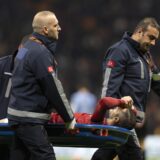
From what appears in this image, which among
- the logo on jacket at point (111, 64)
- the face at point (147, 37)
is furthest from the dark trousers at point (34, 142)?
the face at point (147, 37)

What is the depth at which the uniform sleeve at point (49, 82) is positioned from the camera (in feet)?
23.2

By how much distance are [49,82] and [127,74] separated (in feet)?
3.92

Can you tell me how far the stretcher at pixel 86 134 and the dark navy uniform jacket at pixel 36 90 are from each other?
190 mm

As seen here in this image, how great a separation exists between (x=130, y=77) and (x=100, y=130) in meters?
0.87

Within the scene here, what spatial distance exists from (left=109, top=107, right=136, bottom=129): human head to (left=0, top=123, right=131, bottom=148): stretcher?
22 centimetres

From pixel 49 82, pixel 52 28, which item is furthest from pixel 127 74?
pixel 49 82

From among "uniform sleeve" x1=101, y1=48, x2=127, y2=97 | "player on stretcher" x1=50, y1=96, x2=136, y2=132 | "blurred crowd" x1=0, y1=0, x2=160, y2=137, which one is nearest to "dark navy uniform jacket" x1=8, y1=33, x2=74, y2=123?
"player on stretcher" x1=50, y1=96, x2=136, y2=132

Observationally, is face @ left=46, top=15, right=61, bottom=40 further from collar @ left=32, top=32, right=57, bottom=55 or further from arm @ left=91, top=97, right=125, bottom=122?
arm @ left=91, top=97, right=125, bottom=122

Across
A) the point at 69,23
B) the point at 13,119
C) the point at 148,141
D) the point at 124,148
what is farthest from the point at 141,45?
the point at 69,23

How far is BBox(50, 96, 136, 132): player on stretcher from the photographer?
7.46m

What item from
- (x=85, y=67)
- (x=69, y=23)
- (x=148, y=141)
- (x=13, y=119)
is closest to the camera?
(x=13, y=119)

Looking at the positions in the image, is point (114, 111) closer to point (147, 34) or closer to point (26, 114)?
point (147, 34)

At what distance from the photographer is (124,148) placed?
8.05 meters

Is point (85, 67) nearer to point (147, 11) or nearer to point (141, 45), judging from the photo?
point (147, 11)
